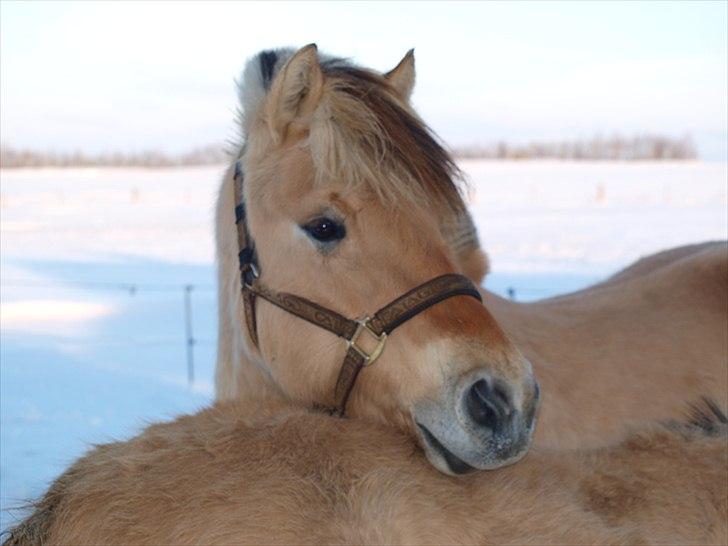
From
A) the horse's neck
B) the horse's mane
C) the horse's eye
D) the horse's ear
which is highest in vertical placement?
the horse's ear

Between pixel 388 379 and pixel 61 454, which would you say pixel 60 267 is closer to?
pixel 61 454

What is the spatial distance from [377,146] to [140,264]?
42.6 feet

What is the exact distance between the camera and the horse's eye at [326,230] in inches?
104

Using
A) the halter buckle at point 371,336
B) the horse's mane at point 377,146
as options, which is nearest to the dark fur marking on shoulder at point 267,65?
the horse's mane at point 377,146

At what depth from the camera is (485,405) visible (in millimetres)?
2248

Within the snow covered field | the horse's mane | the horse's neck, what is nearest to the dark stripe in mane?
the horse's mane

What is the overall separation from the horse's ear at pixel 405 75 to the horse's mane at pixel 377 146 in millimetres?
412

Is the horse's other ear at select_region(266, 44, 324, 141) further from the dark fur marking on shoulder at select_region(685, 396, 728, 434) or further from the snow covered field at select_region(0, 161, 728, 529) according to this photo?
the dark fur marking on shoulder at select_region(685, 396, 728, 434)

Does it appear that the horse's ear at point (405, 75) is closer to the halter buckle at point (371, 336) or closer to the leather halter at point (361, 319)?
the leather halter at point (361, 319)

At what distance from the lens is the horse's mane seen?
2.64 metres

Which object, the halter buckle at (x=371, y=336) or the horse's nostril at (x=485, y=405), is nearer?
the horse's nostril at (x=485, y=405)

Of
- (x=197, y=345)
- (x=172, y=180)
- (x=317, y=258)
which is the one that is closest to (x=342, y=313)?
(x=317, y=258)

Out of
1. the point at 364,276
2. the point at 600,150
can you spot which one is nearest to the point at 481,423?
the point at 364,276

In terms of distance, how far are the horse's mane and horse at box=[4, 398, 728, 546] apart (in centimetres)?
86
